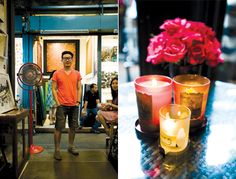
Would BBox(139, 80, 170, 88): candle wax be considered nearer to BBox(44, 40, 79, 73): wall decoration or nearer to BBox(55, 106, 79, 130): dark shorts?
BBox(55, 106, 79, 130): dark shorts

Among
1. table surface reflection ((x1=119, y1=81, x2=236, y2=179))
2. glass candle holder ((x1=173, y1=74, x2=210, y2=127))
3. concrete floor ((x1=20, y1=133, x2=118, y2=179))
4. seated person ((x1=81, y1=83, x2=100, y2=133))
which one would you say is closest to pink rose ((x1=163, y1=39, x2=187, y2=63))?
glass candle holder ((x1=173, y1=74, x2=210, y2=127))

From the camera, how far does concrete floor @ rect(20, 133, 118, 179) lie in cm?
251

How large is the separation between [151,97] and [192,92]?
0.25 m

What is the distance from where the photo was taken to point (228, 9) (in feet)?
5.03

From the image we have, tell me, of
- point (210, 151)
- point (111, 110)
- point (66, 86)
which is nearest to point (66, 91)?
point (66, 86)

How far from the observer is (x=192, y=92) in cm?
151

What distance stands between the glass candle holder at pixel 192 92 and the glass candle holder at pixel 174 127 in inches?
1.5

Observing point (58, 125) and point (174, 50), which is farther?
point (58, 125)

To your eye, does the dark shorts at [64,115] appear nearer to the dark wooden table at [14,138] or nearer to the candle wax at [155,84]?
the dark wooden table at [14,138]

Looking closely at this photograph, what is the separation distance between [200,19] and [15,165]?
2.04m

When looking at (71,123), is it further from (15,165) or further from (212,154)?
(212,154)

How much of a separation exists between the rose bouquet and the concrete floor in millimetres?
1529

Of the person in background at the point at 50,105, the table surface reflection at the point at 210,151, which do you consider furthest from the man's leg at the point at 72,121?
the table surface reflection at the point at 210,151

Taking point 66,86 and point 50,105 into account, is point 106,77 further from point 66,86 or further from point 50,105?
point 66,86
